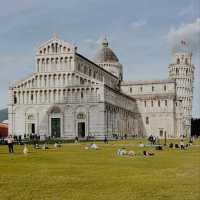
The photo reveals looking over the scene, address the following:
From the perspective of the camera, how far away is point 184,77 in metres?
139

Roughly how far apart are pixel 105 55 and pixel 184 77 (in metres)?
24.0

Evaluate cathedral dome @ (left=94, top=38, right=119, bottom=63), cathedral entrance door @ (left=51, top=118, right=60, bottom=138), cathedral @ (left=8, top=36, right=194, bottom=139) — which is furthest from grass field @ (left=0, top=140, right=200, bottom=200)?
cathedral dome @ (left=94, top=38, right=119, bottom=63)

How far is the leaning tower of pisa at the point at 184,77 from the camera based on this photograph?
139000mm

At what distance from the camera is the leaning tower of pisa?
139 meters

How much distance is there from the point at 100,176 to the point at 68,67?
239 feet

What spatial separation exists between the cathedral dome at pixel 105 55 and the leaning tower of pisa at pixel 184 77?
18.3 metres

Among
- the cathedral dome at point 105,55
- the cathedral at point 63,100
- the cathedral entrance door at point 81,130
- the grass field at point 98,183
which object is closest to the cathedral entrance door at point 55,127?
the cathedral at point 63,100

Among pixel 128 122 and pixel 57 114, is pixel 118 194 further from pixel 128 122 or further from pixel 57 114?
pixel 128 122

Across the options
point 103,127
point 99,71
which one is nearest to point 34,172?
point 103,127

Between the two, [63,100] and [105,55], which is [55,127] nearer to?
[63,100]

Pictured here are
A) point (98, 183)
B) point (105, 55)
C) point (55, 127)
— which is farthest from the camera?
point (105, 55)

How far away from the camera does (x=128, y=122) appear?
11600 cm

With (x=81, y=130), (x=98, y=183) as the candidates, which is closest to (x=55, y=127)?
(x=81, y=130)

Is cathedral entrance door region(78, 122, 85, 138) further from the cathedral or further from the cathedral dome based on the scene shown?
the cathedral dome
